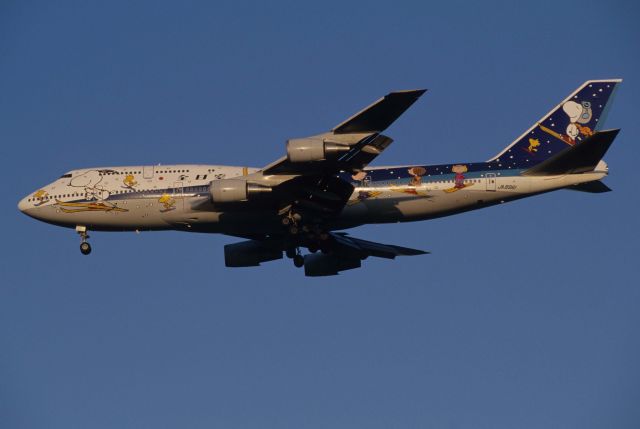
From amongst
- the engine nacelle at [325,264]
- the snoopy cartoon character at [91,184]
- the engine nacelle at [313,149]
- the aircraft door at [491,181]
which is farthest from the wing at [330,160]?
the snoopy cartoon character at [91,184]

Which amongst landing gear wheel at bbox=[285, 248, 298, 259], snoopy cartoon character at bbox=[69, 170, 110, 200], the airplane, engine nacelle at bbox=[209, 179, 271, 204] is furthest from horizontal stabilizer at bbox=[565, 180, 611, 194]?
snoopy cartoon character at bbox=[69, 170, 110, 200]

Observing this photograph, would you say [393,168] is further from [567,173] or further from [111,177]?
[111,177]

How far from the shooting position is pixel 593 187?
4778cm

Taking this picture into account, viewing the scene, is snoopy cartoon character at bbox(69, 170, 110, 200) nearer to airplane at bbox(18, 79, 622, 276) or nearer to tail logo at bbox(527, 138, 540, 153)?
airplane at bbox(18, 79, 622, 276)

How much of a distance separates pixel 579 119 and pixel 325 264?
1414cm

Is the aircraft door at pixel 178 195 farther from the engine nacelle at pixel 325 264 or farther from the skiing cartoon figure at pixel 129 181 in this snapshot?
the engine nacelle at pixel 325 264

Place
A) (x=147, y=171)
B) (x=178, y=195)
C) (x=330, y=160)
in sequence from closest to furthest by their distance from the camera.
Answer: (x=330, y=160), (x=178, y=195), (x=147, y=171)

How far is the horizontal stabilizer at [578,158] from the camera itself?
147 ft

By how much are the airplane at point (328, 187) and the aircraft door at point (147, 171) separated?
0.20 ft

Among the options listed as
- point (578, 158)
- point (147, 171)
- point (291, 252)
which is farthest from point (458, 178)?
point (147, 171)

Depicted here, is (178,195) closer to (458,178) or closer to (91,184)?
(91,184)

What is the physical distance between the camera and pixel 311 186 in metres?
46.9

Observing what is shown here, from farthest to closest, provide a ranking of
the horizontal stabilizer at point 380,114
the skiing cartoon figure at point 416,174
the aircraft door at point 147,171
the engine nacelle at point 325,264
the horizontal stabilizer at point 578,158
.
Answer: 1. the engine nacelle at point 325,264
2. the aircraft door at point 147,171
3. the skiing cartoon figure at point 416,174
4. the horizontal stabilizer at point 578,158
5. the horizontal stabilizer at point 380,114

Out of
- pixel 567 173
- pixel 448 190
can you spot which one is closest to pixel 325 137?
pixel 448 190
